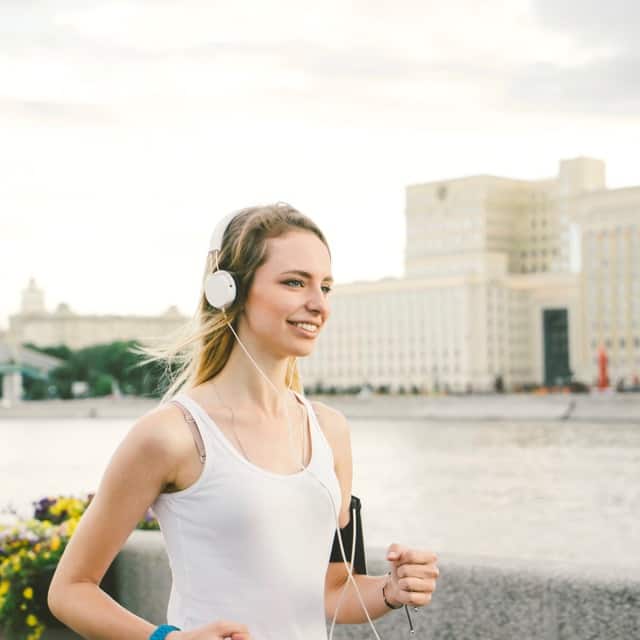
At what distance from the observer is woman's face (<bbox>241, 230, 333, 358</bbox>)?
212 cm

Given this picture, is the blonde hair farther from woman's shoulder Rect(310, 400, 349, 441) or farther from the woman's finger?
the woman's finger

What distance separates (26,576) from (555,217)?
420ft

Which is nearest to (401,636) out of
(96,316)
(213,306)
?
(213,306)

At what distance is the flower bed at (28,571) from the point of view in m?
4.93

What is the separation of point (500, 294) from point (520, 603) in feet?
380

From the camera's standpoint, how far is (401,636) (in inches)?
165

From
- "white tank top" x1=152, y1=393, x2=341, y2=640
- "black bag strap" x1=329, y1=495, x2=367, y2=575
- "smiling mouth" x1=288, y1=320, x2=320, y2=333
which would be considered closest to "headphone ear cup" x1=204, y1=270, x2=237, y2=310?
"smiling mouth" x1=288, y1=320, x2=320, y2=333

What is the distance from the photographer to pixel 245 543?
1.98m

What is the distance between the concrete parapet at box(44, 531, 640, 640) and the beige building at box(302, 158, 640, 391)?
346 feet

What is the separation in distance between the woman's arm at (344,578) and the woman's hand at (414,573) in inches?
5.5

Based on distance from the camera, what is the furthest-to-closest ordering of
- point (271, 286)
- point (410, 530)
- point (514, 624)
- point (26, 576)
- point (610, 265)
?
point (610, 265)
point (410, 530)
point (26, 576)
point (514, 624)
point (271, 286)

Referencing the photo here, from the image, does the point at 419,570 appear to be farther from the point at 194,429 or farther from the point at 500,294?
the point at 500,294

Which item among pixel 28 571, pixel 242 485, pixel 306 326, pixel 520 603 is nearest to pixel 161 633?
pixel 242 485

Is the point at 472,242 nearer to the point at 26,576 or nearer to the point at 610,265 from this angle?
the point at 610,265
